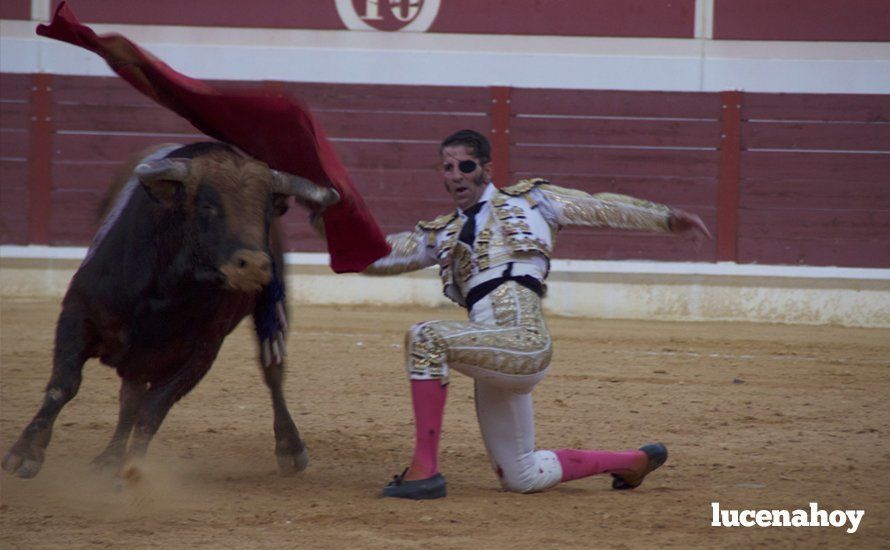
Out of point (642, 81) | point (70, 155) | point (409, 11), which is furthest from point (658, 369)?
point (70, 155)

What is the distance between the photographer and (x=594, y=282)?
26.8 ft

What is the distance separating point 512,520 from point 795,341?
4.42m

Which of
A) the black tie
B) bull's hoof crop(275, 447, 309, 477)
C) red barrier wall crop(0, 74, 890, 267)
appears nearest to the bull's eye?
the black tie

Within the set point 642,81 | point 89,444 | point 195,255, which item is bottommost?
point 89,444

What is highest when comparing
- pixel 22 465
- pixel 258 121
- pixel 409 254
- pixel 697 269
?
pixel 258 121

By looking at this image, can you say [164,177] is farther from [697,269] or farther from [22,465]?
[697,269]

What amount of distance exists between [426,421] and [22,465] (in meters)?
1.00

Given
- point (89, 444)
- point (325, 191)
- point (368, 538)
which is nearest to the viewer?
point (368, 538)

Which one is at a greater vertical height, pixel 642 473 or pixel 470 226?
pixel 470 226

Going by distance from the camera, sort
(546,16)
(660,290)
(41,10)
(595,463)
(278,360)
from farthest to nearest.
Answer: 1. (41,10)
2. (546,16)
3. (660,290)
4. (278,360)
5. (595,463)

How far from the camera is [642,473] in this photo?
3.43m

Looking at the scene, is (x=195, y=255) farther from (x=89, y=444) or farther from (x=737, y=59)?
(x=737, y=59)

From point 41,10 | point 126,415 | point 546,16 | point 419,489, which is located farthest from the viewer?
point 41,10

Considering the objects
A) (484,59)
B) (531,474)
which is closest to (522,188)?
(531,474)
